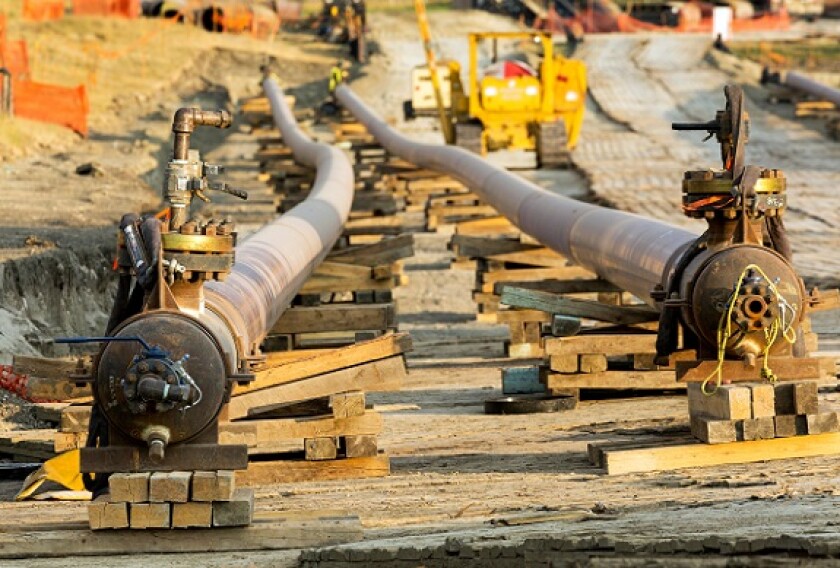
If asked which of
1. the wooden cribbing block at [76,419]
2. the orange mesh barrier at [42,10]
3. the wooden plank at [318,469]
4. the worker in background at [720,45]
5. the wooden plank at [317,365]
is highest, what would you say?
the orange mesh barrier at [42,10]

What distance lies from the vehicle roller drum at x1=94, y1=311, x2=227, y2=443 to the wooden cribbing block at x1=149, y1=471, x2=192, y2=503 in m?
0.21

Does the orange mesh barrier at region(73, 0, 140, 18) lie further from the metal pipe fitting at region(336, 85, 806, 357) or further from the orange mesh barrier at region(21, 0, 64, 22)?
the metal pipe fitting at region(336, 85, 806, 357)

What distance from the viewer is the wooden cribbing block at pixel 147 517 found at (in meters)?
8.84

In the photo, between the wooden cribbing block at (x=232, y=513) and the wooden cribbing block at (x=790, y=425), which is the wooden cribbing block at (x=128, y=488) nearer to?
the wooden cribbing block at (x=232, y=513)

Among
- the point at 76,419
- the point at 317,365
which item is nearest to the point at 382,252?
the point at 317,365

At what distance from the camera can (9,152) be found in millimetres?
29516

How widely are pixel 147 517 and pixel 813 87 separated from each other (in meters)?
35.5

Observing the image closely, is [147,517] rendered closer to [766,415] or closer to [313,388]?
[313,388]

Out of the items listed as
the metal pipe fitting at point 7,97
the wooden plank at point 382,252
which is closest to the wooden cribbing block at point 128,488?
the wooden plank at point 382,252

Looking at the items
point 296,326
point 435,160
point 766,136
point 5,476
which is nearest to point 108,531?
point 5,476

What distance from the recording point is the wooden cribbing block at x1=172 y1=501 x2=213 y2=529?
29.1 feet

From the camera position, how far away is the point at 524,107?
34.0 meters

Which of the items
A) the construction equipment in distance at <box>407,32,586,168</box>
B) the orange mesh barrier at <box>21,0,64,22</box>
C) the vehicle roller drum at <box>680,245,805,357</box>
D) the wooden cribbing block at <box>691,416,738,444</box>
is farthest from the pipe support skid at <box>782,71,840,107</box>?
the wooden cribbing block at <box>691,416,738,444</box>

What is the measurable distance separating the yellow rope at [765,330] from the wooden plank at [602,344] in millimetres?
2395
